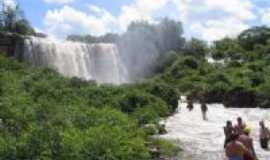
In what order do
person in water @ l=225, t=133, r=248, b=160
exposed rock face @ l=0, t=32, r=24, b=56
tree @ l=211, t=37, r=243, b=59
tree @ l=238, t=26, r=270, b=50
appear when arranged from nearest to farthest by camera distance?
person in water @ l=225, t=133, r=248, b=160 → exposed rock face @ l=0, t=32, r=24, b=56 → tree @ l=211, t=37, r=243, b=59 → tree @ l=238, t=26, r=270, b=50

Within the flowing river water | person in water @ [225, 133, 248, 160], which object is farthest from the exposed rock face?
person in water @ [225, 133, 248, 160]

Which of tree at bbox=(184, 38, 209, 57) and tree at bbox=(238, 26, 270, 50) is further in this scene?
tree at bbox=(184, 38, 209, 57)

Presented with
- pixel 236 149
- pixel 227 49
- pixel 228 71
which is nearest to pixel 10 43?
pixel 228 71

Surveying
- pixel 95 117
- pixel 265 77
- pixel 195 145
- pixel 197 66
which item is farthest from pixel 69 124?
pixel 197 66

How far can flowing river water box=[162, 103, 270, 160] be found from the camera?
2421 cm

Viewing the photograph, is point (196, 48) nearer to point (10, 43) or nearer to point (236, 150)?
point (10, 43)

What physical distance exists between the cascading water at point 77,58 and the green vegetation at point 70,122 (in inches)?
451

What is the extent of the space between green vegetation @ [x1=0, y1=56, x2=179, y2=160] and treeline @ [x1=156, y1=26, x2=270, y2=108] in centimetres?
859

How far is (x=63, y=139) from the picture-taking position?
15.8 m

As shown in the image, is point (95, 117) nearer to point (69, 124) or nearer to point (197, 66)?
point (69, 124)

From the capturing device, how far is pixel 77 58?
55.0 metres

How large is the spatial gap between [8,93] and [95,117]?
5.97 meters

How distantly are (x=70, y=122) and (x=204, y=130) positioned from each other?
13565mm

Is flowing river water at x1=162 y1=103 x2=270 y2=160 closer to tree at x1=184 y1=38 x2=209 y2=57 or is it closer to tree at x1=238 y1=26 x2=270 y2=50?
tree at x1=238 y1=26 x2=270 y2=50
